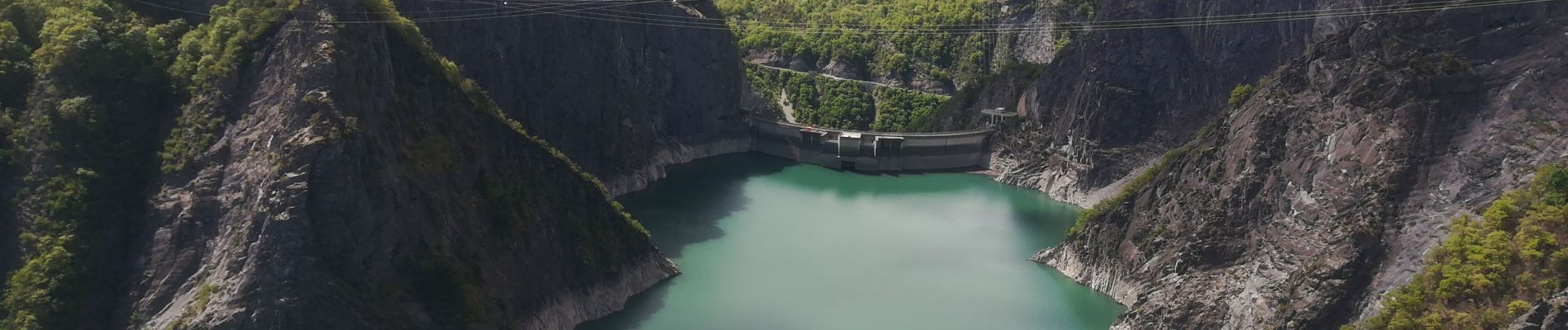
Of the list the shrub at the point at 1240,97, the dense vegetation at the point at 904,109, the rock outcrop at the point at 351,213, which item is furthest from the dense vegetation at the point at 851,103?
the rock outcrop at the point at 351,213

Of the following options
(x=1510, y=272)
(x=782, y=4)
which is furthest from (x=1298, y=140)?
(x=782, y=4)

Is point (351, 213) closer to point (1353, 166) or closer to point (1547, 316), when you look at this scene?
point (1353, 166)

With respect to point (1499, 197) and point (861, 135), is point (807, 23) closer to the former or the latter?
point (861, 135)

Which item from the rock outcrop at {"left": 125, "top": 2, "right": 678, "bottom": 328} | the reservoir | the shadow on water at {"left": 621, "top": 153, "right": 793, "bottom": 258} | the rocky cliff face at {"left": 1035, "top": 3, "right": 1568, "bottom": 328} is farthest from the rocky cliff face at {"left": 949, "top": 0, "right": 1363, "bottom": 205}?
the rock outcrop at {"left": 125, "top": 2, "right": 678, "bottom": 328}

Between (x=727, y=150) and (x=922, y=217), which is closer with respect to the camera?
(x=922, y=217)

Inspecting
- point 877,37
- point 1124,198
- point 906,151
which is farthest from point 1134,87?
point 877,37

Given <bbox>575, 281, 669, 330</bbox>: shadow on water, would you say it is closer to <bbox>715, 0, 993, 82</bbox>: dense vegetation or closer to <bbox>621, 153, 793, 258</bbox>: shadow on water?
<bbox>621, 153, 793, 258</bbox>: shadow on water
